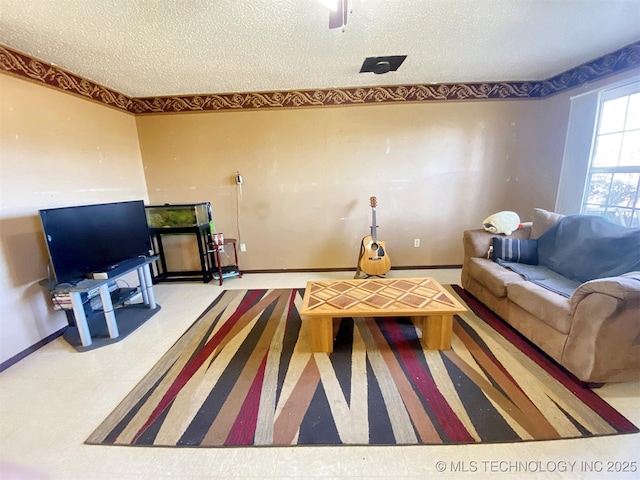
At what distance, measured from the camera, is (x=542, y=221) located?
8.59ft

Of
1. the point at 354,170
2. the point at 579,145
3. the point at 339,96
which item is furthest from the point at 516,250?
the point at 339,96

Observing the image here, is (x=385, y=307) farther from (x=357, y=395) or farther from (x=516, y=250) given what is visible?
(x=516, y=250)

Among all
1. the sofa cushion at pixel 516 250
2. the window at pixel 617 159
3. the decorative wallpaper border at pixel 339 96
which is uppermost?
the decorative wallpaper border at pixel 339 96

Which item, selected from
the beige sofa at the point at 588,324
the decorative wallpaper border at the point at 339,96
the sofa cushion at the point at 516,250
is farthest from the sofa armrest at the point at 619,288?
the decorative wallpaper border at the point at 339,96

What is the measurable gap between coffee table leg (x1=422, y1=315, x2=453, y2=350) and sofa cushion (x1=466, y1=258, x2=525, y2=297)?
2.17ft

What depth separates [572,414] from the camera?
4.60ft

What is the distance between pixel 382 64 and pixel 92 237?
310 cm

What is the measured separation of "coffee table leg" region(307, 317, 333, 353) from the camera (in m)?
1.93

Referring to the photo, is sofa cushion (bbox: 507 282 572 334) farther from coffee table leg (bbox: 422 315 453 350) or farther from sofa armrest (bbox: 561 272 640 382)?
coffee table leg (bbox: 422 315 453 350)

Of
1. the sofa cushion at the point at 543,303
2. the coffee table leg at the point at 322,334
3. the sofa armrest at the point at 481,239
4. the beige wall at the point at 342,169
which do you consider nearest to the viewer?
the sofa cushion at the point at 543,303

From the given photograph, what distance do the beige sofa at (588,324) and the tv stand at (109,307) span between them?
331cm

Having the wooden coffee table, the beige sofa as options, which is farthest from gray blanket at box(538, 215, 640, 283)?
the wooden coffee table

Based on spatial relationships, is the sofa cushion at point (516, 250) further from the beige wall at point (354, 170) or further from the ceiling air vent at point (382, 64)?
the ceiling air vent at point (382, 64)

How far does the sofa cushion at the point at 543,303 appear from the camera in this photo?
5.36 feet
